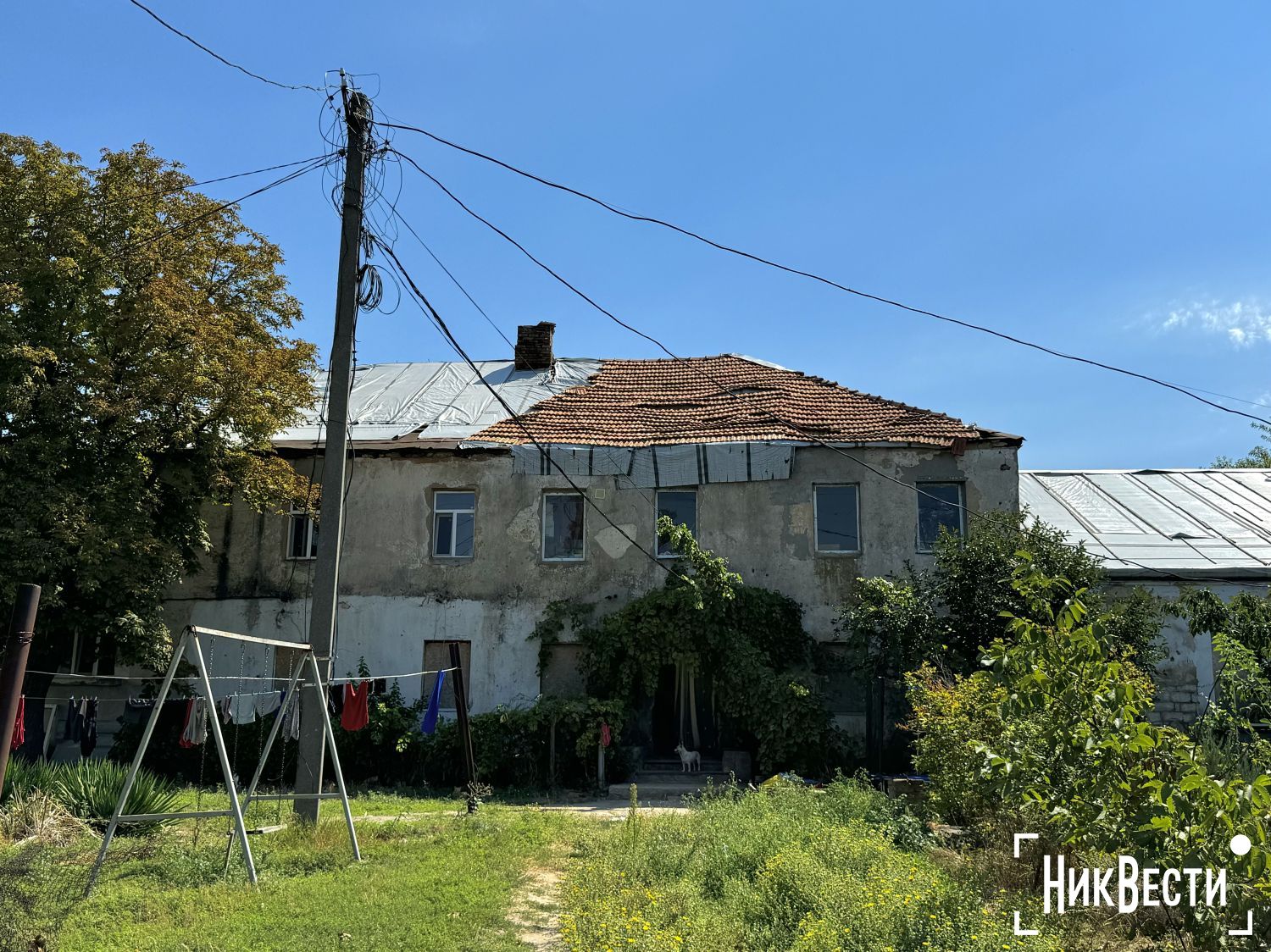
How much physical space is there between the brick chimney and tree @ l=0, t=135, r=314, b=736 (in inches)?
298

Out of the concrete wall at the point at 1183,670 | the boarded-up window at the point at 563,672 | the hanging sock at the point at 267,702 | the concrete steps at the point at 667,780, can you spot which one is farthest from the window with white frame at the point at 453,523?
the concrete wall at the point at 1183,670

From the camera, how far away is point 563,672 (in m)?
18.8

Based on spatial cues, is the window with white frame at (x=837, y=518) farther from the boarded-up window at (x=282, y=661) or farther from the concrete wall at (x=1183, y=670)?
the boarded-up window at (x=282, y=661)

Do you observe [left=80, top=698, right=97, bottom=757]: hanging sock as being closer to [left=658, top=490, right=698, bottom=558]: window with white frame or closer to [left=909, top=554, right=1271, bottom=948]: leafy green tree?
[left=658, top=490, right=698, bottom=558]: window with white frame

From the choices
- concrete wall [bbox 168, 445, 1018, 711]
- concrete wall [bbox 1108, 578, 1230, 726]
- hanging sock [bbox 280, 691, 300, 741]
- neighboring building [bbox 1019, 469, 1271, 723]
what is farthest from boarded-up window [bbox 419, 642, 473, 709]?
concrete wall [bbox 1108, 578, 1230, 726]

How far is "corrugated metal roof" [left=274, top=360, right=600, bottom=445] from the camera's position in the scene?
2092 centimetres

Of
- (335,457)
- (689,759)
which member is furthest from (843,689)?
(335,457)

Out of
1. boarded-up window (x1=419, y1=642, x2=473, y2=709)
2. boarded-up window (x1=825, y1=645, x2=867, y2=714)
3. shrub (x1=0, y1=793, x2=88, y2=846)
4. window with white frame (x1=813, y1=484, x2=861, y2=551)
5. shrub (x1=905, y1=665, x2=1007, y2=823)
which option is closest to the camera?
shrub (x1=905, y1=665, x2=1007, y2=823)

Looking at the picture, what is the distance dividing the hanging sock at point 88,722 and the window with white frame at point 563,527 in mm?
7952

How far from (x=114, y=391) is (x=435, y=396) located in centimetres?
763

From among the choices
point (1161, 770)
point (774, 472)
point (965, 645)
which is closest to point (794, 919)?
point (1161, 770)

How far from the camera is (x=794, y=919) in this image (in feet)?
23.2

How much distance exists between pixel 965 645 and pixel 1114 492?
8516mm

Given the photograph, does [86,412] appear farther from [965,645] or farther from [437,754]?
[965,645]
